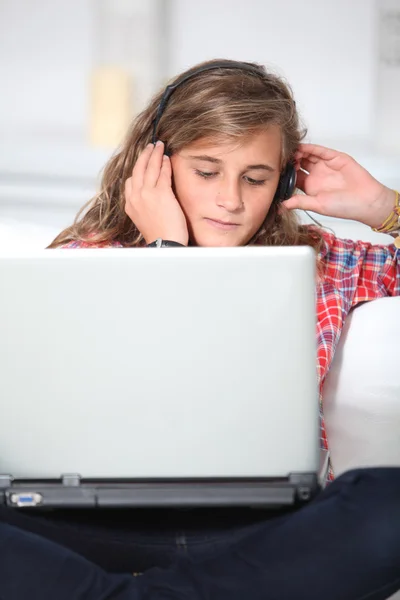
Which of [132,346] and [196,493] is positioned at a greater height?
[132,346]

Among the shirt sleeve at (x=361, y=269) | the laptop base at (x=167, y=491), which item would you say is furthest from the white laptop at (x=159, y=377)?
the shirt sleeve at (x=361, y=269)

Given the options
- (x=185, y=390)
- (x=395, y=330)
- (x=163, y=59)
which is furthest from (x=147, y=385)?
(x=163, y=59)

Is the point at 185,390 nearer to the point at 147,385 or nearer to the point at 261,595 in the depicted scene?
the point at 147,385

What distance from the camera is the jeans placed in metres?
1.14

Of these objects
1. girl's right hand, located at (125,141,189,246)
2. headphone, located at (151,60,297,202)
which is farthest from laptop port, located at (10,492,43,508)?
headphone, located at (151,60,297,202)

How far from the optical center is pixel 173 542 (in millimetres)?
1241

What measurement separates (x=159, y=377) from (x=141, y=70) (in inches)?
87.1

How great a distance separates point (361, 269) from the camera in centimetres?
188

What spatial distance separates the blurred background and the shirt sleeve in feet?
3.95

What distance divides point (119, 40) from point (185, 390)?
2.31m

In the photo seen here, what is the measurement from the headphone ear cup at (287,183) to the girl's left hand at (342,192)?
20 millimetres

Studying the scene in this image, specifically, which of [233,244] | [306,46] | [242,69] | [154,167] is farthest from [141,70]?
[233,244]

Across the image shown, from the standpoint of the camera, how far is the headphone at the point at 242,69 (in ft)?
5.95

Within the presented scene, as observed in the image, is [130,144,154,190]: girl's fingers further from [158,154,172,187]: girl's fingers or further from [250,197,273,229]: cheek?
[250,197,273,229]: cheek
